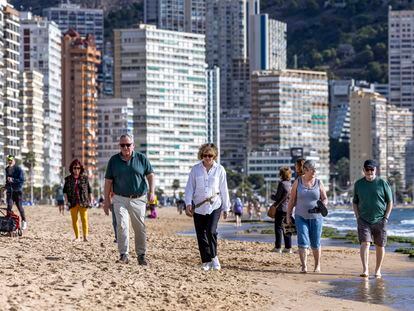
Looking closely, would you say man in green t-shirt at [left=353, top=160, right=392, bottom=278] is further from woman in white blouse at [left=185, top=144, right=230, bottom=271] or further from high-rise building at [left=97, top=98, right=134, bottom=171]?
high-rise building at [left=97, top=98, right=134, bottom=171]

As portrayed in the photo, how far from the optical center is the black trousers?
1661cm

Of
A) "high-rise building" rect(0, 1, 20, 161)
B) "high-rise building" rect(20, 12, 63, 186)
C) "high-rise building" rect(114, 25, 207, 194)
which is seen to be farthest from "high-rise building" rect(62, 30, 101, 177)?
"high-rise building" rect(0, 1, 20, 161)

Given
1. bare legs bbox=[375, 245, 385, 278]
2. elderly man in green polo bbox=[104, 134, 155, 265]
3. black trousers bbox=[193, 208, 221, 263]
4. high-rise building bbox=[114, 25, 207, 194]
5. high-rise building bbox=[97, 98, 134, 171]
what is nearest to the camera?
elderly man in green polo bbox=[104, 134, 155, 265]

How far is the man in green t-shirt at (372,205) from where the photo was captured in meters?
17.0

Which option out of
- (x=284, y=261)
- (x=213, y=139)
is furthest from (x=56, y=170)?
(x=284, y=261)

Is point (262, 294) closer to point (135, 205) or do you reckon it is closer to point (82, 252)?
point (135, 205)

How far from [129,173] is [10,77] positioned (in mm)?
116172

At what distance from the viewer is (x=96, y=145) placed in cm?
16988

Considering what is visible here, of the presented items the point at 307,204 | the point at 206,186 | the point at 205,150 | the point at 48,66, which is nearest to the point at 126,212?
the point at 206,186

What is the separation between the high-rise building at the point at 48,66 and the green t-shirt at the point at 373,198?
474 feet

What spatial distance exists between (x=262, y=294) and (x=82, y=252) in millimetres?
4752

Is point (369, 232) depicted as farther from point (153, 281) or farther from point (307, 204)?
point (153, 281)

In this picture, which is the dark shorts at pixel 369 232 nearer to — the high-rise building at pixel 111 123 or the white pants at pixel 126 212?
the white pants at pixel 126 212

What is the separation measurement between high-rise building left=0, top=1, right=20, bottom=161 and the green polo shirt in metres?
106
